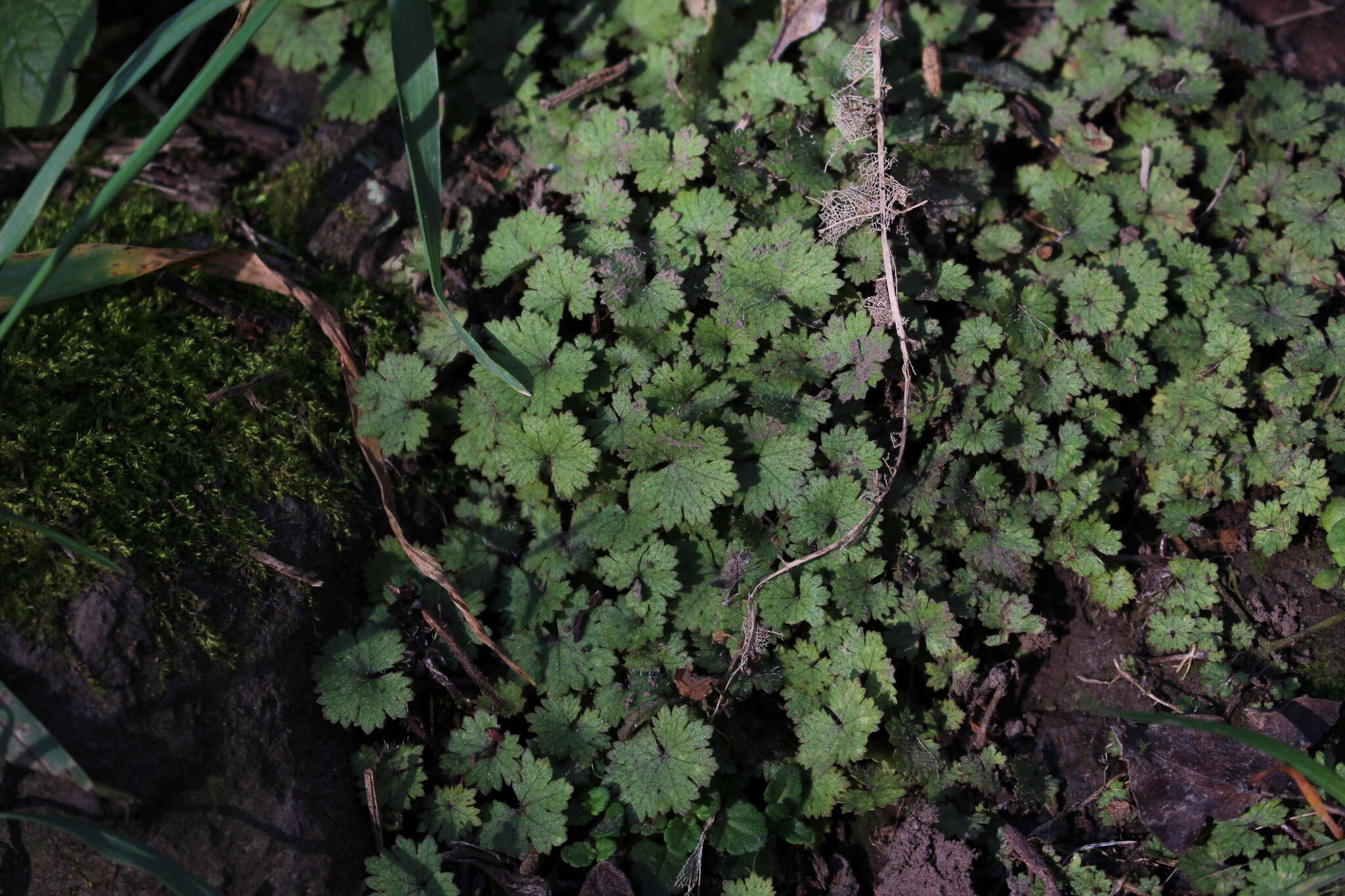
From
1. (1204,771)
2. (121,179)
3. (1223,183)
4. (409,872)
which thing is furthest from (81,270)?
(1223,183)

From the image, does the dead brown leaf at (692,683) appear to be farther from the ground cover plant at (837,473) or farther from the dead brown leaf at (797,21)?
the dead brown leaf at (797,21)

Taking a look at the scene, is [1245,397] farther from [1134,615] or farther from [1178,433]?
[1134,615]

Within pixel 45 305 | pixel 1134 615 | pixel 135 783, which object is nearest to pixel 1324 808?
pixel 1134 615

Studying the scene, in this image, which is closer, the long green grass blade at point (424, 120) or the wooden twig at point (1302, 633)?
the long green grass blade at point (424, 120)

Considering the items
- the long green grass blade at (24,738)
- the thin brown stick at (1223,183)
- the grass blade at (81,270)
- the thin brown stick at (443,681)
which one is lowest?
the thin brown stick at (443,681)

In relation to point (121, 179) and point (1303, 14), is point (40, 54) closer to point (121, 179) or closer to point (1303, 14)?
point (121, 179)

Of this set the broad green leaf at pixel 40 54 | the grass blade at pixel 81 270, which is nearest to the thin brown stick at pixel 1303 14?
the grass blade at pixel 81 270
